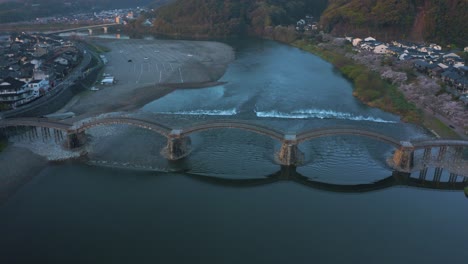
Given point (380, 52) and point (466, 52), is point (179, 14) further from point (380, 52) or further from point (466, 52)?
point (466, 52)

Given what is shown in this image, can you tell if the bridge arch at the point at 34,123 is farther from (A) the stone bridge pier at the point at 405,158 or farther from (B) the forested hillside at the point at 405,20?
(B) the forested hillside at the point at 405,20

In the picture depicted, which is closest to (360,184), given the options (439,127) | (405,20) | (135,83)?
(439,127)

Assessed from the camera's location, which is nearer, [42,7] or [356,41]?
[356,41]

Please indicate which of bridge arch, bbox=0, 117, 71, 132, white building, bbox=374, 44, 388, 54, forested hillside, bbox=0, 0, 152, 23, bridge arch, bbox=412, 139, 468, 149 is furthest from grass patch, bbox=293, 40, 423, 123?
forested hillside, bbox=0, 0, 152, 23

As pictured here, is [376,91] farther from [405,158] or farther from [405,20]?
[405,20]

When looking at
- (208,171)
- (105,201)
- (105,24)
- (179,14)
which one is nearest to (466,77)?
(208,171)

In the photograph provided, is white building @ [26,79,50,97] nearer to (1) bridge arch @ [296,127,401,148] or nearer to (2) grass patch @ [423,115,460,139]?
(1) bridge arch @ [296,127,401,148]

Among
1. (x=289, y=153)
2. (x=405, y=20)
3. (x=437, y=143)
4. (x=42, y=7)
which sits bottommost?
(x=289, y=153)
